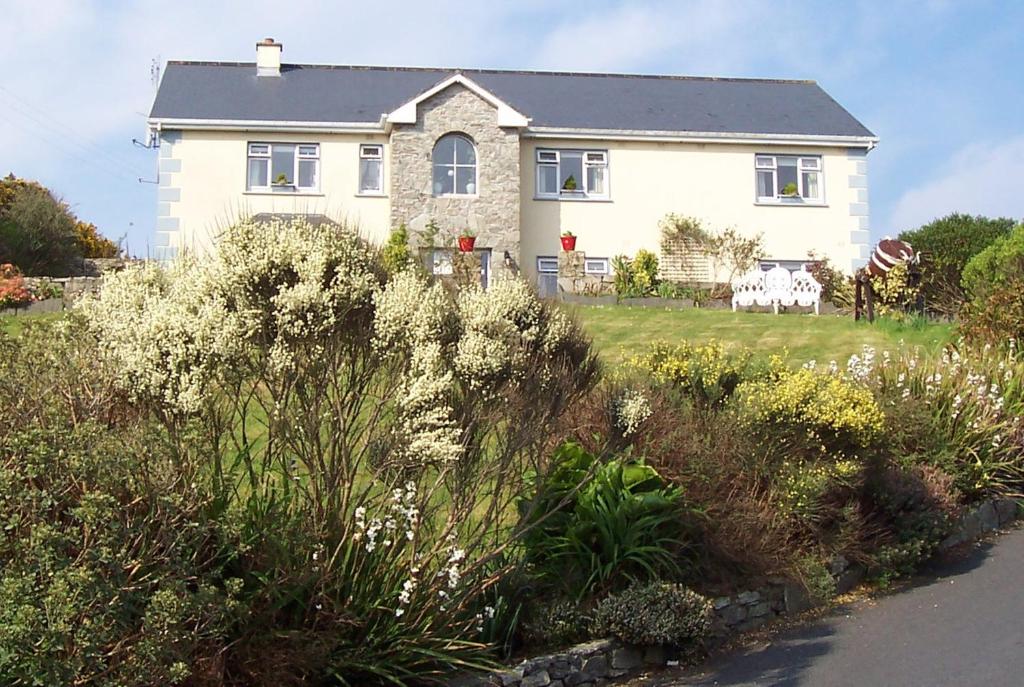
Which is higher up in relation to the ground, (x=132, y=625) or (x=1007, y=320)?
(x=1007, y=320)

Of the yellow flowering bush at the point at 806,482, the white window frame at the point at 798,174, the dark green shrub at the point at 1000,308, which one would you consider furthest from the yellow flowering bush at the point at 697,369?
the white window frame at the point at 798,174

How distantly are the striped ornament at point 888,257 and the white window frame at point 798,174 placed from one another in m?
6.84

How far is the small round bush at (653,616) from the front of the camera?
8.08 m

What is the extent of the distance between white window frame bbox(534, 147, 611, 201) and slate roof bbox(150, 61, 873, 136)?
26.1 inches

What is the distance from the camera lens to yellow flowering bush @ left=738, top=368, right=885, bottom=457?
9961 millimetres

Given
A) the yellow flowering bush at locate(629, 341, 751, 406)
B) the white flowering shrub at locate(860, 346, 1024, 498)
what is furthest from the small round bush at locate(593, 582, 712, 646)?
the white flowering shrub at locate(860, 346, 1024, 498)

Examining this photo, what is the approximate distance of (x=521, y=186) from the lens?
1136 inches

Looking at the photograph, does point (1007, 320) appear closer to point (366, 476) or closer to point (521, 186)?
point (366, 476)

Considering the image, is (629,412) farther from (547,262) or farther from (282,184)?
(282,184)

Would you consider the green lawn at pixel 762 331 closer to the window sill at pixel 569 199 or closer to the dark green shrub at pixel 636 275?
the dark green shrub at pixel 636 275

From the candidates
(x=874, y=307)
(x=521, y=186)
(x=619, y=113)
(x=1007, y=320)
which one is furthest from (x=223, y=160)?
(x=1007, y=320)

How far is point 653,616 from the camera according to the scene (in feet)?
26.5

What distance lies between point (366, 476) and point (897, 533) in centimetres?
556

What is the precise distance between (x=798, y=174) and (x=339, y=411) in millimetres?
25264
